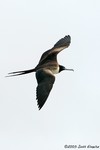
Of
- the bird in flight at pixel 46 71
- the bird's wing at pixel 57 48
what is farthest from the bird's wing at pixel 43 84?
the bird's wing at pixel 57 48

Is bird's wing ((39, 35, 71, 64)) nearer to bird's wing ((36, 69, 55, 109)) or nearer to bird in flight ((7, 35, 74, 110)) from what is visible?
bird in flight ((7, 35, 74, 110))

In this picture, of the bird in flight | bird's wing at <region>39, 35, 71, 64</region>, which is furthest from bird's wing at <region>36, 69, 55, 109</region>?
bird's wing at <region>39, 35, 71, 64</region>

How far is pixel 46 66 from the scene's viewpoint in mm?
26109

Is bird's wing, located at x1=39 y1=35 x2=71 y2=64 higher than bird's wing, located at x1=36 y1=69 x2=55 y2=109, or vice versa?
bird's wing, located at x1=39 y1=35 x2=71 y2=64

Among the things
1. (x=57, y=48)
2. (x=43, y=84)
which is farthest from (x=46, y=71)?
(x=57, y=48)

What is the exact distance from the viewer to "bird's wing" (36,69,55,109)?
23453 mm

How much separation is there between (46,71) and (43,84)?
121 centimetres

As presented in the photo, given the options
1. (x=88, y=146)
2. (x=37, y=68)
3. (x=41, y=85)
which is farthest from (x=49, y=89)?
(x=88, y=146)

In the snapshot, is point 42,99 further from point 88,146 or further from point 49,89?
point 88,146

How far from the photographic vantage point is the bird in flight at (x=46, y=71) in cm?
2362

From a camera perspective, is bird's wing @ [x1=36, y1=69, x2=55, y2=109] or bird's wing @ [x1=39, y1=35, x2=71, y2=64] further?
bird's wing @ [x1=39, y1=35, x2=71, y2=64]

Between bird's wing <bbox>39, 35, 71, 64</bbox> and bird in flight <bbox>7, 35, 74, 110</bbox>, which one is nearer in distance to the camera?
bird in flight <bbox>7, 35, 74, 110</bbox>

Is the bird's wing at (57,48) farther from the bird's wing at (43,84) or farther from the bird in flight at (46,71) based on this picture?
the bird's wing at (43,84)

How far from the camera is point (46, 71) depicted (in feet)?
82.9
